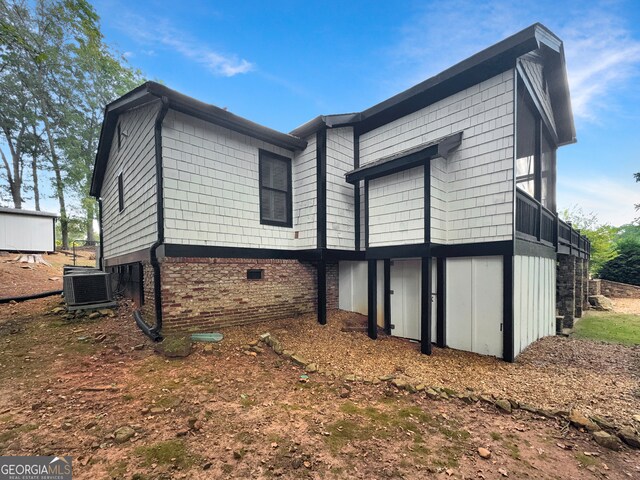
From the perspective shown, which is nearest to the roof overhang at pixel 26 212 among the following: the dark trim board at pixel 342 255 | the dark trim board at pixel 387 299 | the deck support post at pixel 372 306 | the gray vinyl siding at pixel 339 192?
the gray vinyl siding at pixel 339 192

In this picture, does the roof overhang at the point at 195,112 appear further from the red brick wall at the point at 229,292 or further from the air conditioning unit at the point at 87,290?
the air conditioning unit at the point at 87,290

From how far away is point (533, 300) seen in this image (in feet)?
21.4

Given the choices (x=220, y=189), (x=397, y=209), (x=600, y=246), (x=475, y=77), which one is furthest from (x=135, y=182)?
(x=600, y=246)

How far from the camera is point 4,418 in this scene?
303 cm

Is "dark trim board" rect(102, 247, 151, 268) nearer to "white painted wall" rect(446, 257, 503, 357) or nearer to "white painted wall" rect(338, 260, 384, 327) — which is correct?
"white painted wall" rect(338, 260, 384, 327)

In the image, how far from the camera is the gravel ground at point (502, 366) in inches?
154

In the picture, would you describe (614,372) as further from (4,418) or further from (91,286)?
(91,286)

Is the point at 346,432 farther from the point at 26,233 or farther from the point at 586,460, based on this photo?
the point at 26,233

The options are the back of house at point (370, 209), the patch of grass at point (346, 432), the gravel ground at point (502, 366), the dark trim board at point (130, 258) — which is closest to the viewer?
the patch of grass at point (346, 432)

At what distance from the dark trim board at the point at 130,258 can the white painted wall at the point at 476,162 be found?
21.3 feet

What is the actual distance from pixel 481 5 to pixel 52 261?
83.2 feet

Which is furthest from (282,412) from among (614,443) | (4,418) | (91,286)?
(91,286)

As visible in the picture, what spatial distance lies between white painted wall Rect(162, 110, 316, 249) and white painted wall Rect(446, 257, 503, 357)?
3598 millimetres

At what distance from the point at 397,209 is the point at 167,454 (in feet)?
18.8
